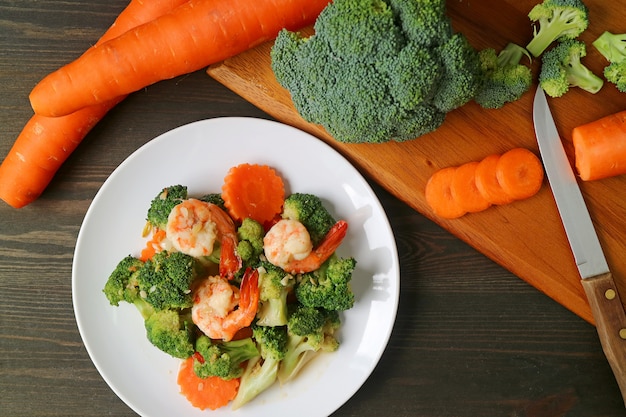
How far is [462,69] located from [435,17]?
13 centimetres

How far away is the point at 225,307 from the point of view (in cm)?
137

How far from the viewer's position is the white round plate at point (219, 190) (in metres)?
1.50

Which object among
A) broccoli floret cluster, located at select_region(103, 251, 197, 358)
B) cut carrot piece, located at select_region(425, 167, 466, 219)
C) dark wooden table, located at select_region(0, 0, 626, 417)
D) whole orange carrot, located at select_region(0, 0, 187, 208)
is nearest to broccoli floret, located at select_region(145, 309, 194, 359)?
broccoli floret cluster, located at select_region(103, 251, 197, 358)

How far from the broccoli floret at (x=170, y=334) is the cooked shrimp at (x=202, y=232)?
0.18m

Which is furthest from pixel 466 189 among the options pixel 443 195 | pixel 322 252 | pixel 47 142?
pixel 47 142

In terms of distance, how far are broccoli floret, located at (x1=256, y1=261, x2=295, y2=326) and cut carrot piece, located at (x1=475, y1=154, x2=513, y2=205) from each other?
0.55 meters

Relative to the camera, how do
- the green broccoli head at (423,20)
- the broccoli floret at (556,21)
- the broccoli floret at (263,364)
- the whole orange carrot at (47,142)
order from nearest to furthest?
the green broccoli head at (423,20)
the broccoli floret at (556,21)
the broccoli floret at (263,364)
the whole orange carrot at (47,142)

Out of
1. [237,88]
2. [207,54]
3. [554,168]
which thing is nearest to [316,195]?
[237,88]

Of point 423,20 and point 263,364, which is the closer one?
point 423,20

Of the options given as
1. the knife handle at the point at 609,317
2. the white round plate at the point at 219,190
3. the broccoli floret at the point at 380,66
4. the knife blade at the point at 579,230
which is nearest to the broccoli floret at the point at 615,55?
the knife blade at the point at 579,230

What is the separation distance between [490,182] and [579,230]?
0.27m

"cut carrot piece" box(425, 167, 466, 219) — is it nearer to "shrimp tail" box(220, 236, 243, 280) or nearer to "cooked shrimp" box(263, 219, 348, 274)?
"cooked shrimp" box(263, 219, 348, 274)

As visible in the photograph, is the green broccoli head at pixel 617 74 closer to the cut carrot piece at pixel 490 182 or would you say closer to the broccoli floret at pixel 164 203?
the cut carrot piece at pixel 490 182

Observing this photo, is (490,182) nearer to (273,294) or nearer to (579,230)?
(579,230)
